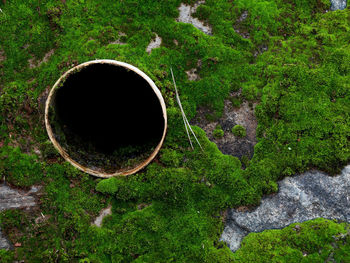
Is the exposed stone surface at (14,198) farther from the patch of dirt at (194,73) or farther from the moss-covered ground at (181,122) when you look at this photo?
the patch of dirt at (194,73)

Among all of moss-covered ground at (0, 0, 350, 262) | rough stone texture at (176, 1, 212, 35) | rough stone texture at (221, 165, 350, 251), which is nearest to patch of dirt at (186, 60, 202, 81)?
moss-covered ground at (0, 0, 350, 262)

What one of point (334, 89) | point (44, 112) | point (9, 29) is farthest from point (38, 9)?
point (334, 89)

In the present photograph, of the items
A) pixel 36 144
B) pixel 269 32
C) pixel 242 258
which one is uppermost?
pixel 269 32

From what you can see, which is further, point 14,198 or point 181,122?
point 181,122

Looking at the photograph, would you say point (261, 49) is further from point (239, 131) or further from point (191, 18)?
point (239, 131)

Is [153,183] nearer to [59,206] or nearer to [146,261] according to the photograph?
[146,261]

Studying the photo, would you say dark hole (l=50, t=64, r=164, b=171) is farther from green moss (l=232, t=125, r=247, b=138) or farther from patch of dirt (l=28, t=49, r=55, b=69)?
green moss (l=232, t=125, r=247, b=138)

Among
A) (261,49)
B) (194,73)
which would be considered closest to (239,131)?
(194,73)
